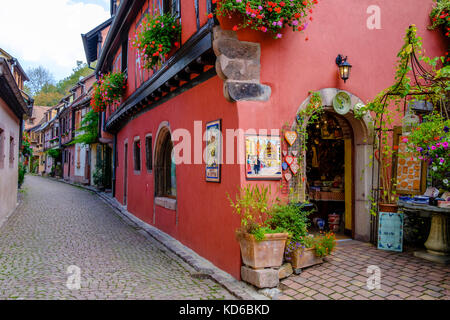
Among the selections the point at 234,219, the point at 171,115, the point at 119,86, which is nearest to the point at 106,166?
the point at 119,86

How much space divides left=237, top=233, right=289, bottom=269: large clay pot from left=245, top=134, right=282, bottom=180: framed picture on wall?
825 mm

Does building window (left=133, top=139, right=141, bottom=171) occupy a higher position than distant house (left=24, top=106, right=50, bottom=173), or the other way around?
distant house (left=24, top=106, right=50, bottom=173)

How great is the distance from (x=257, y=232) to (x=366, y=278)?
4.68ft

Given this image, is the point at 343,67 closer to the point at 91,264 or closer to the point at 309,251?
the point at 309,251

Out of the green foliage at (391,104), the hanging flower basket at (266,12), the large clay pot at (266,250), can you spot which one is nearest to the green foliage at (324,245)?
the large clay pot at (266,250)

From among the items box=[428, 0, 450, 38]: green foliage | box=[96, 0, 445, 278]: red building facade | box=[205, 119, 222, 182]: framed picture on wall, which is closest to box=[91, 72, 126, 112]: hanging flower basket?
box=[96, 0, 445, 278]: red building facade

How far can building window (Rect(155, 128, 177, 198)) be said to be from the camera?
27.6ft

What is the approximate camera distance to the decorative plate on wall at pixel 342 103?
5312 millimetres

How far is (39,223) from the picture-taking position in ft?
30.6

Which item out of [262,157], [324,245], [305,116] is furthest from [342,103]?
[324,245]

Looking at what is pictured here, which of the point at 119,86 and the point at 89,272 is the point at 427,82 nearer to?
the point at 89,272

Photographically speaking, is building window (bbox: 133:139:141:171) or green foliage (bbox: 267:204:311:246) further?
building window (bbox: 133:139:141:171)

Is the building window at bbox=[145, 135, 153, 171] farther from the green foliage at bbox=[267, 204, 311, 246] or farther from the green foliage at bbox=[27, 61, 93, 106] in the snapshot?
the green foliage at bbox=[27, 61, 93, 106]

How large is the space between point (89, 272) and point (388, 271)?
4079 mm
